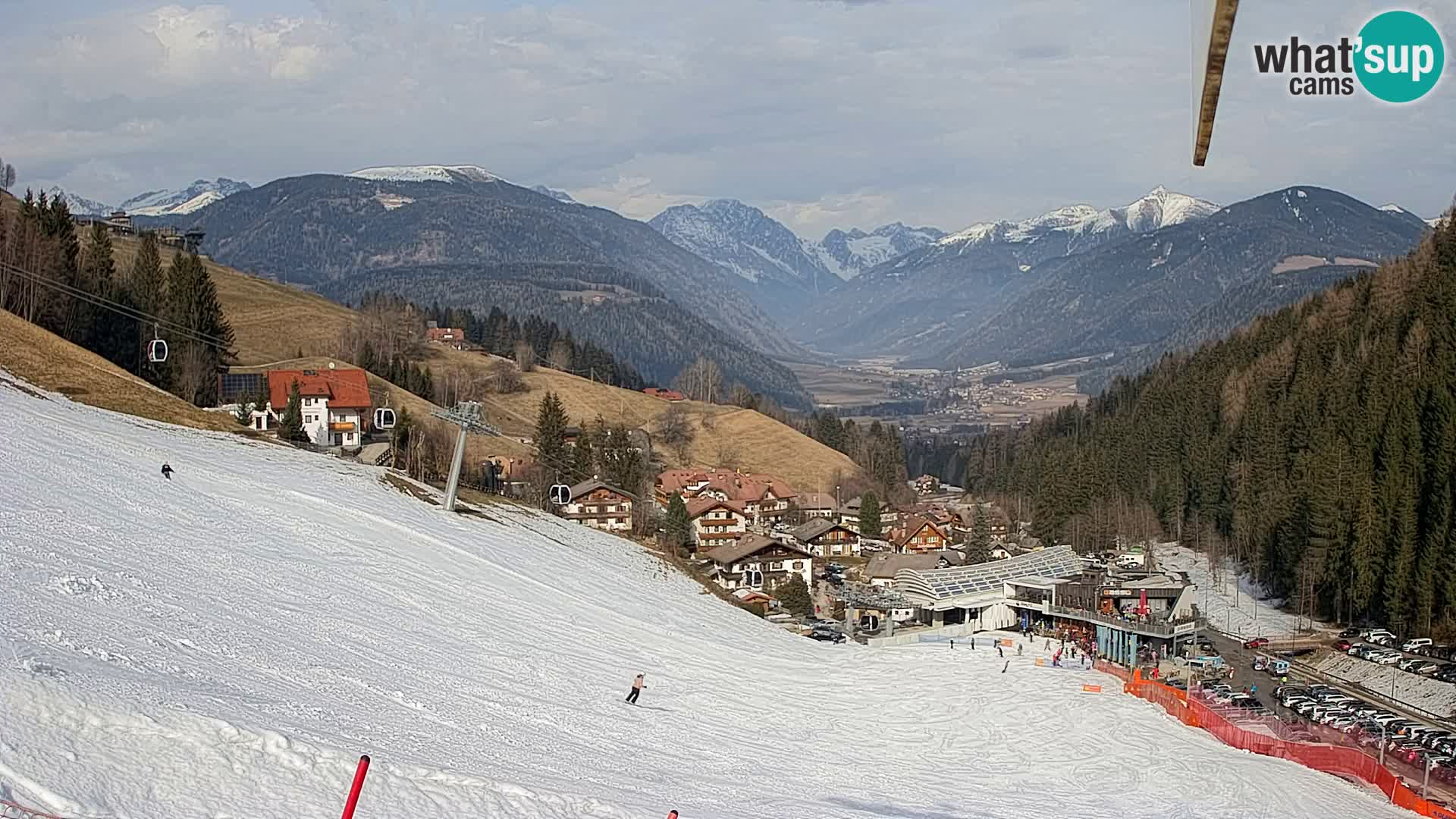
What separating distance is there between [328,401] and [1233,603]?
54.2m

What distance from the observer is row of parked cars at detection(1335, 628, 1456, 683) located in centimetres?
4541

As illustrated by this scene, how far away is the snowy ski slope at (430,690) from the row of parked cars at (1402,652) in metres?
13.6

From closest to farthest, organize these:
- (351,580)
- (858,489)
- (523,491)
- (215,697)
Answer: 1. (215,697)
2. (351,580)
3. (523,491)
4. (858,489)

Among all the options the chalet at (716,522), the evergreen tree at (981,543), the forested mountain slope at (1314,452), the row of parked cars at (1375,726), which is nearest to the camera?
the row of parked cars at (1375,726)

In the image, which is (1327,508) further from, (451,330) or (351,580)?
(451,330)

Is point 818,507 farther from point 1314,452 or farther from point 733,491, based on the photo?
point 1314,452

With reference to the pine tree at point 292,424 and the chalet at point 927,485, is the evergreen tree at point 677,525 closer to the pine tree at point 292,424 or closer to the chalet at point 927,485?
the pine tree at point 292,424

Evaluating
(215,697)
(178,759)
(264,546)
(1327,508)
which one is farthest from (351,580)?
(1327,508)

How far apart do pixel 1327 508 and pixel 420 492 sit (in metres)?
42.0

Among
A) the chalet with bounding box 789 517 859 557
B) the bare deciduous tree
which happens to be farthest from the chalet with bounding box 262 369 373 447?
the bare deciduous tree

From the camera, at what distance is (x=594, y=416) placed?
130500 mm

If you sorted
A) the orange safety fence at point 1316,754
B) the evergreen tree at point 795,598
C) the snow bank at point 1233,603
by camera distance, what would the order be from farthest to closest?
the evergreen tree at point 795,598 → the snow bank at point 1233,603 → the orange safety fence at point 1316,754

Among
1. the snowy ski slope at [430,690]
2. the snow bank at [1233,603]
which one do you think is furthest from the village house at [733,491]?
the snowy ski slope at [430,690]

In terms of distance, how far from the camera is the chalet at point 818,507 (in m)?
110
